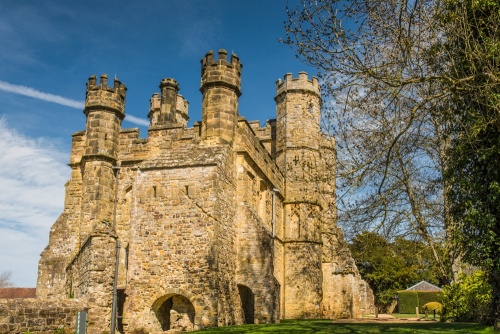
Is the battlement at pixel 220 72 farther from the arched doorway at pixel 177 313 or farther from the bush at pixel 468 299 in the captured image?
the bush at pixel 468 299

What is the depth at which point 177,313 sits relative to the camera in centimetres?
1591

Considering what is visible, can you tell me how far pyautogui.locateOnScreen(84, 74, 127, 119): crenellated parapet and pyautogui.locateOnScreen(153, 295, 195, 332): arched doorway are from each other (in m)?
7.31

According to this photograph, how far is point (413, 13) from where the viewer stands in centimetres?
1034

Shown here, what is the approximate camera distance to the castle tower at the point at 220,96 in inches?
699

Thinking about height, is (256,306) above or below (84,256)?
below

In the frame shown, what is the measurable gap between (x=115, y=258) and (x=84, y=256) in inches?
43.4

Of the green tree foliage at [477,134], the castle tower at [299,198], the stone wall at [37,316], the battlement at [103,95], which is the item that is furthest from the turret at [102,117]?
the green tree foliage at [477,134]

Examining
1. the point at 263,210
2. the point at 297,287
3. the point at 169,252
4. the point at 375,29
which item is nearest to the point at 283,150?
the point at 263,210

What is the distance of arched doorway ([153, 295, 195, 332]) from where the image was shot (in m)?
15.7

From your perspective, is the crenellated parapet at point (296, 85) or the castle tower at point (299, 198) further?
the crenellated parapet at point (296, 85)

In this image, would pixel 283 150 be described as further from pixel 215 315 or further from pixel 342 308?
pixel 215 315

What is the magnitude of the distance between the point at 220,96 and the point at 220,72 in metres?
0.85

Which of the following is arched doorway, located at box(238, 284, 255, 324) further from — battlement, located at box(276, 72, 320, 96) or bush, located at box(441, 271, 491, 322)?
battlement, located at box(276, 72, 320, 96)

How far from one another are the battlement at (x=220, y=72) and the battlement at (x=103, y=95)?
11.2ft
